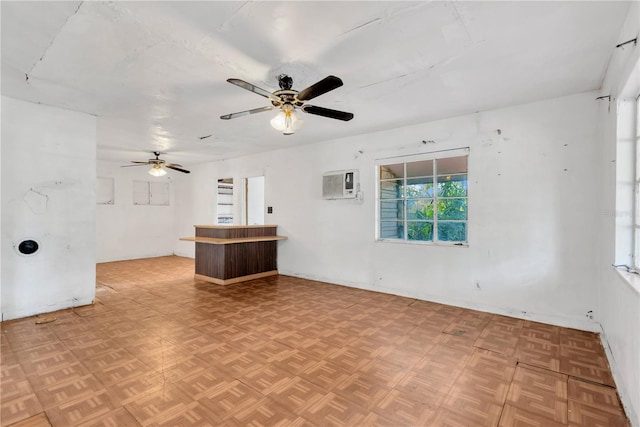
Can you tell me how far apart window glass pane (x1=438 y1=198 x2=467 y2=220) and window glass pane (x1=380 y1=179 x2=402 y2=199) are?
2.17 ft

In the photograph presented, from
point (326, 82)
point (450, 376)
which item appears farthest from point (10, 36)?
point (450, 376)

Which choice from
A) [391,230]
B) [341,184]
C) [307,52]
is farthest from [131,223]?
[307,52]

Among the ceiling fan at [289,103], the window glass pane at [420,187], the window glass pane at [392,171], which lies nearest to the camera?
the ceiling fan at [289,103]

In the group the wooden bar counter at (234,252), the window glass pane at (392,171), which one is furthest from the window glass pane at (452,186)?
the wooden bar counter at (234,252)

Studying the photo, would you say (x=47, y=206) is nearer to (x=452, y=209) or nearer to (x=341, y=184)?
(x=341, y=184)

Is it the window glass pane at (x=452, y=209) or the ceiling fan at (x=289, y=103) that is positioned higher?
the ceiling fan at (x=289, y=103)

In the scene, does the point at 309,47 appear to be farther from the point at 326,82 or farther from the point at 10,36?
the point at 10,36

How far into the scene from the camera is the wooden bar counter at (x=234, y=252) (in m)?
5.34

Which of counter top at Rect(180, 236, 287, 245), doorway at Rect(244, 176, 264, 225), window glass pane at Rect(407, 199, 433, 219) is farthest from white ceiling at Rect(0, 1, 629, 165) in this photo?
doorway at Rect(244, 176, 264, 225)

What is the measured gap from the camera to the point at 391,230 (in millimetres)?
4840

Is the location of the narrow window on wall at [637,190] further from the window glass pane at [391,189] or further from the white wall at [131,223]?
the white wall at [131,223]

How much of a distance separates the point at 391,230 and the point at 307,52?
3116 millimetres

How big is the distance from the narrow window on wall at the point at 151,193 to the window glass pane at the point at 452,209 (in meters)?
7.66

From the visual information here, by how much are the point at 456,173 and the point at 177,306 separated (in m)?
4.16
